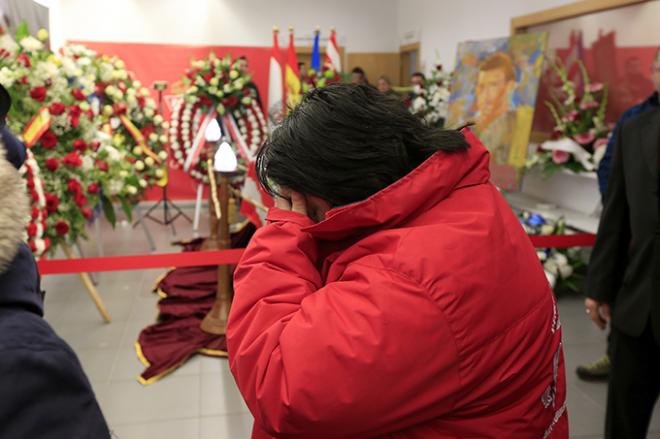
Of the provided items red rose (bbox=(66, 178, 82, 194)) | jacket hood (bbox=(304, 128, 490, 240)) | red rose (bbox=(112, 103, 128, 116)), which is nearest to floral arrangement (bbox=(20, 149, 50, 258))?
red rose (bbox=(66, 178, 82, 194))

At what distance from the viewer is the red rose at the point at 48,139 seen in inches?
125

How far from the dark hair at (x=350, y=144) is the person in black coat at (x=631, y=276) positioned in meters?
1.20

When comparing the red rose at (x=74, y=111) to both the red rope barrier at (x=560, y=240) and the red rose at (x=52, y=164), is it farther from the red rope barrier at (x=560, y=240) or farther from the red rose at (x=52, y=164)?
the red rope barrier at (x=560, y=240)

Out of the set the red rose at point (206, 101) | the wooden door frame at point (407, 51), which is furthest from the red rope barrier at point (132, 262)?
the wooden door frame at point (407, 51)

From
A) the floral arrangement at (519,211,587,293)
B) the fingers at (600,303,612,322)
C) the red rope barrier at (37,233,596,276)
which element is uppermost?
the red rope barrier at (37,233,596,276)

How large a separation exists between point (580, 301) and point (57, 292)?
13.2ft

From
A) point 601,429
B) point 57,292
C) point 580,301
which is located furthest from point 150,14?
point 601,429

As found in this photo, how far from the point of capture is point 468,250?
0.85m

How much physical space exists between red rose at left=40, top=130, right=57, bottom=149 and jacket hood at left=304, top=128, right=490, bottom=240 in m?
2.72

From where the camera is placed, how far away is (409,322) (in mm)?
810

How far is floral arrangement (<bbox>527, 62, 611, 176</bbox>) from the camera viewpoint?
4203mm

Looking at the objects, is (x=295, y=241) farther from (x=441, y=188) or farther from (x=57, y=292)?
(x=57, y=292)

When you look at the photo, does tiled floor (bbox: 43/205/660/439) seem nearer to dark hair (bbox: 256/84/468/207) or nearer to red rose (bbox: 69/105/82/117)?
red rose (bbox: 69/105/82/117)

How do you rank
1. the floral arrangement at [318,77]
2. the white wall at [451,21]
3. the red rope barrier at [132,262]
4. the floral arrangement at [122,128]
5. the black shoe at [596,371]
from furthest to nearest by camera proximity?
the floral arrangement at [318,77]
the white wall at [451,21]
the floral arrangement at [122,128]
the black shoe at [596,371]
the red rope barrier at [132,262]
